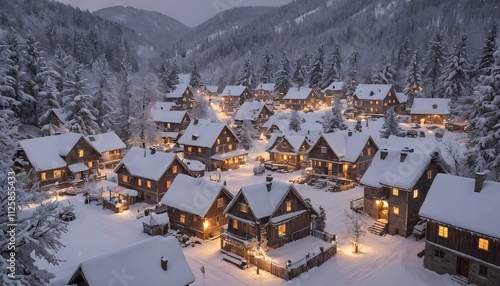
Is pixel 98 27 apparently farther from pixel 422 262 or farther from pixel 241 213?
pixel 422 262

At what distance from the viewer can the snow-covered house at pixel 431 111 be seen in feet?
254

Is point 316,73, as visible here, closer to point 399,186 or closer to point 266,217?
point 399,186

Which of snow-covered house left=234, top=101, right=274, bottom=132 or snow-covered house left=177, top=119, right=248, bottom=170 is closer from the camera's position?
snow-covered house left=177, top=119, right=248, bottom=170

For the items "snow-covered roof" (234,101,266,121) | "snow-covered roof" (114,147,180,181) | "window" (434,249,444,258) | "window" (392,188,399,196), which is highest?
"snow-covered roof" (234,101,266,121)

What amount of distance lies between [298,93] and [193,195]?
7023cm

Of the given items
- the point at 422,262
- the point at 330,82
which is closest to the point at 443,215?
the point at 422,262

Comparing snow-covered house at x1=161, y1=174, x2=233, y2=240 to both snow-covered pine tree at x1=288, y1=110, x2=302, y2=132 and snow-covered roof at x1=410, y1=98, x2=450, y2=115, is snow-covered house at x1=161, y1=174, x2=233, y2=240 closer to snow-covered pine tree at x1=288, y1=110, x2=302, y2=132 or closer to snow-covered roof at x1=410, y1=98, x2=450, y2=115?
snow-covered pine tree at x1=288, y1=110, x2=302, y2=132

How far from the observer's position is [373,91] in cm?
9175

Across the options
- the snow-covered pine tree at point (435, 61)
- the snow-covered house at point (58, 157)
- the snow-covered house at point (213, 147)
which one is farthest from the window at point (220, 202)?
the snow-covered pine tree at point (435, 61)

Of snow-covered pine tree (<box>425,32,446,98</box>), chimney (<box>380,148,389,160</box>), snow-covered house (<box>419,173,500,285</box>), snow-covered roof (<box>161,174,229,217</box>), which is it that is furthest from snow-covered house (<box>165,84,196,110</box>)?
snow-covered house (<box>419,173,500,285</box>)

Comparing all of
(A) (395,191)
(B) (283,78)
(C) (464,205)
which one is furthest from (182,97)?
(C) (464,205)

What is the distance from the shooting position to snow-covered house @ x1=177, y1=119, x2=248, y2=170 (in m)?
→ 63.0

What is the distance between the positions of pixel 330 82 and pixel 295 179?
6240cm

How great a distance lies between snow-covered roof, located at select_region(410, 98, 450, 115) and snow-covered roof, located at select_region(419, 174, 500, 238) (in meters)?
52.8
